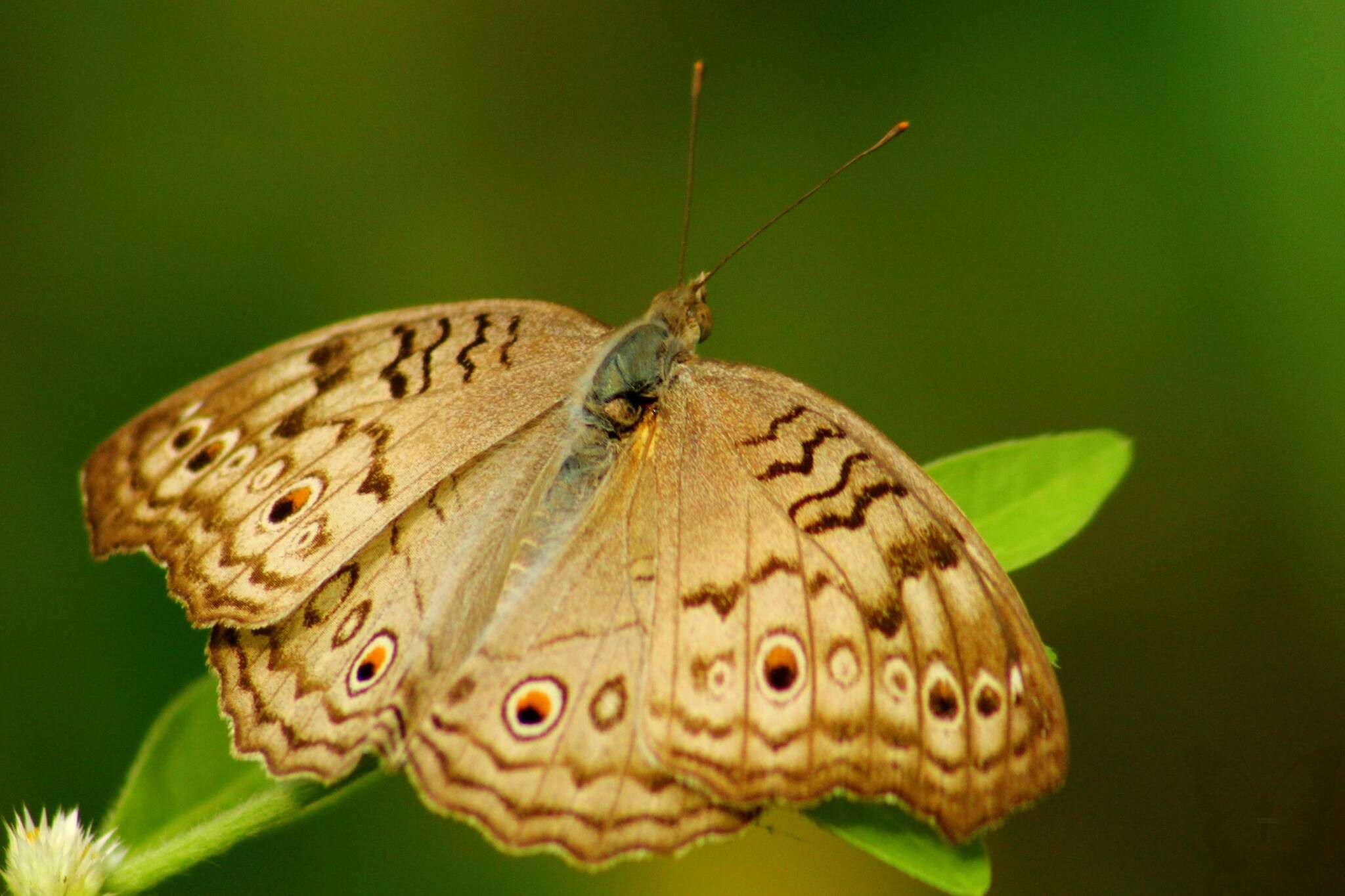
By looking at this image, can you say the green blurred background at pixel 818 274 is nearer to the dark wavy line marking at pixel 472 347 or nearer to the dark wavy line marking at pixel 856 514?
the dark wavy line marking at pixel 472 347

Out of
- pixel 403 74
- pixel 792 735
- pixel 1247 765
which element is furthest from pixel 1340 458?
pixel 403 74

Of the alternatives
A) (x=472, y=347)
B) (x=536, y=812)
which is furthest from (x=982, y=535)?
(x=472, y=347)

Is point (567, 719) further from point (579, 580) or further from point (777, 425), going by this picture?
point (777, 425)

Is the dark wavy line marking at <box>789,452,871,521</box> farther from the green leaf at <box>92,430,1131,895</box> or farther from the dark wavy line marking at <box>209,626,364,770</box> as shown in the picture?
the dark wavy line marking at <box>209,626,364,770</box>

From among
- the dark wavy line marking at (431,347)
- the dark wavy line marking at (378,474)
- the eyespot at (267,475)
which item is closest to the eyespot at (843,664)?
the dark wavy line marking at (378,474)

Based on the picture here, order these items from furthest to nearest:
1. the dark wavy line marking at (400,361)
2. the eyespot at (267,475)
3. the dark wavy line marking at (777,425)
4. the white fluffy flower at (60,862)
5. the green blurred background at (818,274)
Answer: the green blurred background at (818,274) → the dark wavy line marking at (400,361) → the eyespot at (267,475) → the dark wavy line marking at (777,425) → the white fluffy flower at (60,862)

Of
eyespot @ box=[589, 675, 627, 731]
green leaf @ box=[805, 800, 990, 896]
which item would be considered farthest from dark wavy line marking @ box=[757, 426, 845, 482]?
green leaf @ box=[805, 800, 990, 896]
